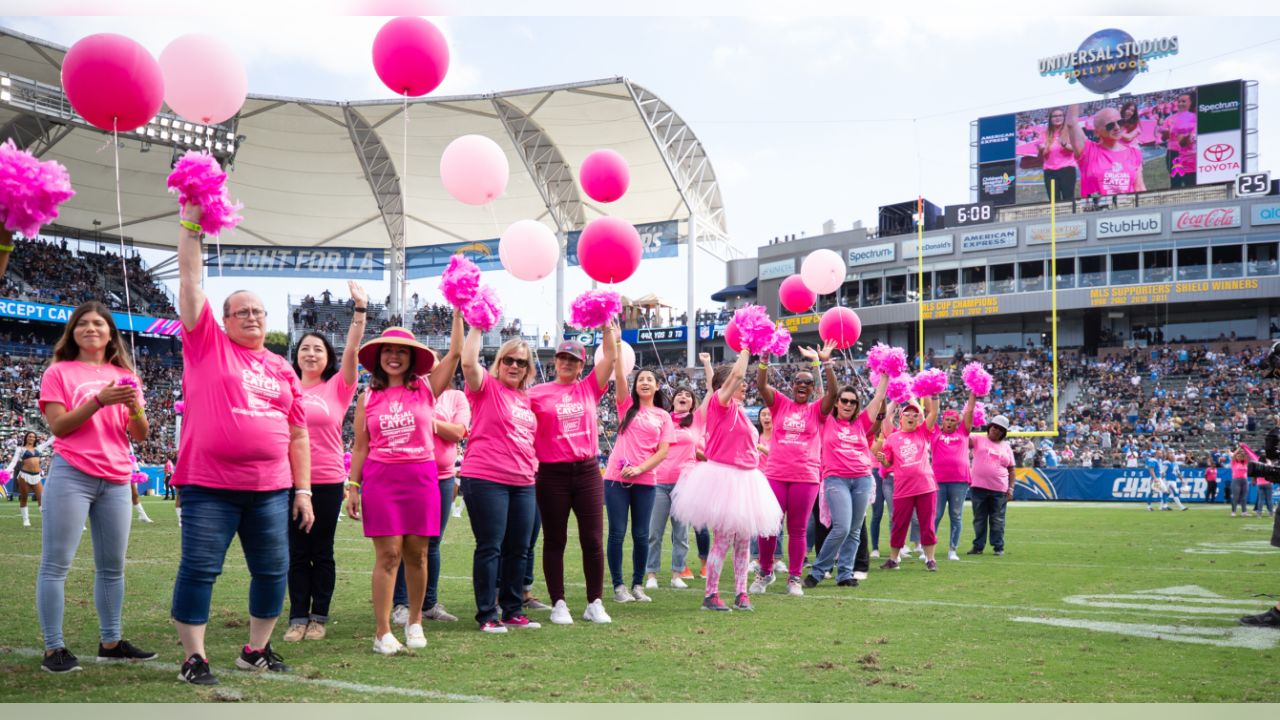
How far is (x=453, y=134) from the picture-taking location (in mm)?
36781

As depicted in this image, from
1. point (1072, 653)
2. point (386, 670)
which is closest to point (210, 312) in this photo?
point (386, 670)

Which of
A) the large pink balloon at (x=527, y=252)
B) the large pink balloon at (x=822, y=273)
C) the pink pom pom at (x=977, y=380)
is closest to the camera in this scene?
the large pink balloon at (x=527, y=252)

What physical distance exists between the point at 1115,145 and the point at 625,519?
141 feet

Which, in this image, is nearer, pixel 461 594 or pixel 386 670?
pixel 386 670

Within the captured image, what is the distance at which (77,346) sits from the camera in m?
5.11

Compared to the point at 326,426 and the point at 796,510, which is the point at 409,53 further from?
the point at 796,510

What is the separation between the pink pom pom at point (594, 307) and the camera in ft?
21.2

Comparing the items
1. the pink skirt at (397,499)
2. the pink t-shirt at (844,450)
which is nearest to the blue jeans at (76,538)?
the pink skirt at (397,499)

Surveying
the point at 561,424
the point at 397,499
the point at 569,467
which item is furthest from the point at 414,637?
the point at 561,424

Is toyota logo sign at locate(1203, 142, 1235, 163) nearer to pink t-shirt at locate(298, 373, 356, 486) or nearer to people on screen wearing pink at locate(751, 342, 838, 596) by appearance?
people on screen wearing pink at locate(751, 342, 838, 596)

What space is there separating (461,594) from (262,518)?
3.71 meters

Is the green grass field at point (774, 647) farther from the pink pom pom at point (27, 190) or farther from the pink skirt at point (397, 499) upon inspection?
the pink pom pom at point (27, 190)

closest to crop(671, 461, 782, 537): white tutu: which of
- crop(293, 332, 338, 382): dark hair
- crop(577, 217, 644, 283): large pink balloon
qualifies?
crop(577, 217, 644, 283): large pink balloon

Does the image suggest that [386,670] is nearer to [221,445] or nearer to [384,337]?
[221,445]
